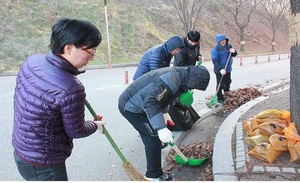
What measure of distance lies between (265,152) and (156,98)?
1.36 metres

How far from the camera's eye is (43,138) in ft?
5.81

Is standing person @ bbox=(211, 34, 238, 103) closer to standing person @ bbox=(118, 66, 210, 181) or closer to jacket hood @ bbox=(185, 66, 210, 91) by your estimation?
standing person @ bbox=(118, 66, 210, 181)

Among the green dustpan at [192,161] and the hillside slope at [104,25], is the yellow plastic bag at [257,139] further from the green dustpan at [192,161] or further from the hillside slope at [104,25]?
the hillside slope at [104,25]

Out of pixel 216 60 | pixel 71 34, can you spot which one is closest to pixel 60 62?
pixel 71 34

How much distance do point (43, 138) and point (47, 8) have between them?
19844 mm

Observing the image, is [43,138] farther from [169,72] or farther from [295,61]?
[295,61]

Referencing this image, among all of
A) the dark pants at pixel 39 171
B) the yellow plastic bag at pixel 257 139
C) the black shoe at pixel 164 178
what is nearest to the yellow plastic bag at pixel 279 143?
the yellow plastic bag at pixel 257 139

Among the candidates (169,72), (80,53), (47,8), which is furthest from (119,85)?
(47,8)

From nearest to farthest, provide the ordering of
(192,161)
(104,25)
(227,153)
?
(227,153), (192,161), (104,25)

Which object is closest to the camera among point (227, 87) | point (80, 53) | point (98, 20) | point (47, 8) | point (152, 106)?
point (80, 53)

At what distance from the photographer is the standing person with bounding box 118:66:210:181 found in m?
2.64

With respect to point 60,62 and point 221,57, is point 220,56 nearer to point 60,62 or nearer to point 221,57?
point 221,57

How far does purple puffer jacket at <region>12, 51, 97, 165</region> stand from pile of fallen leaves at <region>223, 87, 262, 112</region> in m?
4.76

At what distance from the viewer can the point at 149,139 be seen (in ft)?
10.0
